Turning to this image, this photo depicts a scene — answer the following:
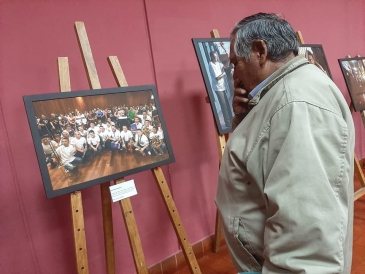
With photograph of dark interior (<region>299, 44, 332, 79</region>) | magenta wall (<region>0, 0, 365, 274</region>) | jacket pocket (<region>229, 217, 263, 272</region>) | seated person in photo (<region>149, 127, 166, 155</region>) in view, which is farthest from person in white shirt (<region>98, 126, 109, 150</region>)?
photograph of dark interior (<region>299, 44, 332, 79</region>)

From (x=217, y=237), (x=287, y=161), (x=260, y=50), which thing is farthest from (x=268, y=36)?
(x=217, y=237)

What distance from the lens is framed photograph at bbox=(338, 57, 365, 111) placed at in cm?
243

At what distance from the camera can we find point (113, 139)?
4.25 ft

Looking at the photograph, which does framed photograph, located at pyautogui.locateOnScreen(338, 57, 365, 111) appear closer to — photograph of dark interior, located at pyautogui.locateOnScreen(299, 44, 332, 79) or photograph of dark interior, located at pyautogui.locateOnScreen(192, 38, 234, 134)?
photograph of dark interior, located at pyautogui.locateOnScreen(299, 44, 332, 79)

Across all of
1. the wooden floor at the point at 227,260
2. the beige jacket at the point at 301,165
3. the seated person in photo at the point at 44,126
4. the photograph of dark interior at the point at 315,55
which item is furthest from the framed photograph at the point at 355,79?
the seated person in photo at the point at 44,126

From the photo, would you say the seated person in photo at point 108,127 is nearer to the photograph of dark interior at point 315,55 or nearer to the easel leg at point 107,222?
the easel leg at point 107,222

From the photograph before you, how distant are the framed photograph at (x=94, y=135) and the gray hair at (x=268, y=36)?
678 millimetres

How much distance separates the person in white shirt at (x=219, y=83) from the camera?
1.67m

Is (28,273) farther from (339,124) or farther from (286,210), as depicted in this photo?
(339,124)

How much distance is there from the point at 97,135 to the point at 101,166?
0.14 metres

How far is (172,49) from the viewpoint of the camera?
193cm

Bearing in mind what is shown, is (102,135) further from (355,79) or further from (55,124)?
(355,79)

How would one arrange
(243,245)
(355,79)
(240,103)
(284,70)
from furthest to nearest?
1. (355,79)
2. (240,103)
3. (243,245)
4. (284,70)

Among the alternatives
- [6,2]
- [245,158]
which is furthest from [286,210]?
[6,2]
